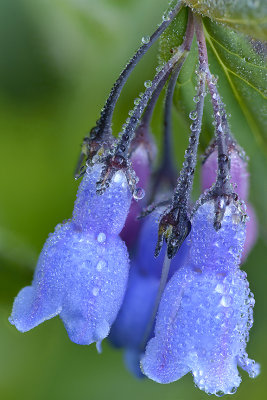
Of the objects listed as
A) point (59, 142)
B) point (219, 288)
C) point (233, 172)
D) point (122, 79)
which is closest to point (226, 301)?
point (219, 288)

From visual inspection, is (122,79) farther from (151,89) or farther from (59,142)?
(59,142)

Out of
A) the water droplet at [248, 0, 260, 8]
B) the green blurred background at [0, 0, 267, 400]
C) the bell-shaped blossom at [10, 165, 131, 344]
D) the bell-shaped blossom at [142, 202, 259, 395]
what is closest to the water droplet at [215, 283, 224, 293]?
the bell-shaped blossom at [142, 202, 259, 395]

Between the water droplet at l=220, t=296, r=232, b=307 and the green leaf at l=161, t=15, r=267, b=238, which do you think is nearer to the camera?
the water droplet at l=220, t=296, r=232, b=307

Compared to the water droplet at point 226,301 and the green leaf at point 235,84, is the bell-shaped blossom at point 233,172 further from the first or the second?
the water droplet at point 226,301

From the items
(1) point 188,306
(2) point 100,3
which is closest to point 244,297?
(1) point 188,306

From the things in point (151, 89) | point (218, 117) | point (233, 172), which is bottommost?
point (233, 172)

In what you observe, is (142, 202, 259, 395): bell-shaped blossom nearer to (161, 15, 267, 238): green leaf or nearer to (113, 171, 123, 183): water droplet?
(113, 171, 123, 183): water droplet

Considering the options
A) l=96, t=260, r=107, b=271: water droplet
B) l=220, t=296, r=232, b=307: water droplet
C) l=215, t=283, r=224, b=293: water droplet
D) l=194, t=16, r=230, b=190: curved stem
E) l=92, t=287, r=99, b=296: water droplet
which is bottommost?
l=220, t=296, r=232, b=307: water droplet
